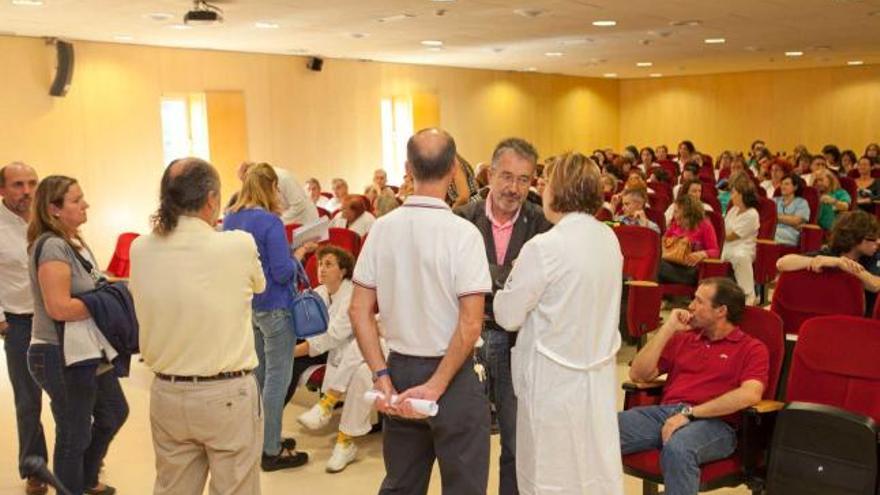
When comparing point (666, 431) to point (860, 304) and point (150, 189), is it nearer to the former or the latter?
point (860, 304)

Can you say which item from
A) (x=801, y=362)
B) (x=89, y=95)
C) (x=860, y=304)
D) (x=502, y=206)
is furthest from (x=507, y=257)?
(x=89, y=95)

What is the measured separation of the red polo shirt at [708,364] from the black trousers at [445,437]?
4.11 feet

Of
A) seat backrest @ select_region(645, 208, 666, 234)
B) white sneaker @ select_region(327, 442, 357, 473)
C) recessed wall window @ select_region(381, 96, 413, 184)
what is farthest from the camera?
recessed wall window @ select_region(381, 96, 413, 184)

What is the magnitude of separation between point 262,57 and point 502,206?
10.8 metres

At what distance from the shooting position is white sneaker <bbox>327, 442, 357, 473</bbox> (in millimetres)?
4336

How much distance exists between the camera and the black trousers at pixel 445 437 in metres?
2.47

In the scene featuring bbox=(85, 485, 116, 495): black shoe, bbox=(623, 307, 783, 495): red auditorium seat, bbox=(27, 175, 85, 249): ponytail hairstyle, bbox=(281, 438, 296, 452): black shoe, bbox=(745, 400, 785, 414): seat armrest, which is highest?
bbox=(27, 175, 85, 249): ponytail hairstyle

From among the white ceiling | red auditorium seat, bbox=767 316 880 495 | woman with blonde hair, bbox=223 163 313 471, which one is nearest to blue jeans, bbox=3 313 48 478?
woman with blonde hair, bbox=223 163 313 471

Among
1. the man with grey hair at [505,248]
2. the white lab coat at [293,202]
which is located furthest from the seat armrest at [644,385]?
the white lab coat at [293,202]

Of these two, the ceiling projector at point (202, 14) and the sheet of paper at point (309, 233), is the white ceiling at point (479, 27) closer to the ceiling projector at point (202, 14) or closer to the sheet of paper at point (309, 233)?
the ceiling projector at point (202, 14)

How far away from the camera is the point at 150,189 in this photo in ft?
38.2

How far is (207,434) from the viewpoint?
253 centimetres

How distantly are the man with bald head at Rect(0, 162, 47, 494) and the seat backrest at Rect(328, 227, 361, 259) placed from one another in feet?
10.2

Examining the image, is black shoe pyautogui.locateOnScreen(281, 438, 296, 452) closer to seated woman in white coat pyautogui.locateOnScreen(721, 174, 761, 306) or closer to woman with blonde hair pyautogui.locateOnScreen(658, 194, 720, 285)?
woman with blonde hair pyautogui.locateOnScreen(658, 194, 720, 285)
